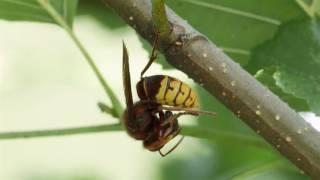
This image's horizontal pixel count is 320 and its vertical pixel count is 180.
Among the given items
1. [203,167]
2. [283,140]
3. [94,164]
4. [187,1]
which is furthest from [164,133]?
[94,164]

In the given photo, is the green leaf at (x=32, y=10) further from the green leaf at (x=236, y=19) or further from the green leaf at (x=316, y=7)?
the green leaf at (x=316, y=7)

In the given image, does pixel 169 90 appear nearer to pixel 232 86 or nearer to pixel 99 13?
pixel 232 86

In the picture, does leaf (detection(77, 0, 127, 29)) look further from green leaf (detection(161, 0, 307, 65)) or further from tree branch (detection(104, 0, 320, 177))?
tree branch (detection(104, 0, 320, 177))

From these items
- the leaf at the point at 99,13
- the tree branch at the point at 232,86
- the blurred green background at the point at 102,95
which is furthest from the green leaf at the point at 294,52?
the leaf at the point at 99,13

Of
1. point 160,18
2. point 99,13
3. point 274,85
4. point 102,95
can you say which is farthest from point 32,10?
point 102,95

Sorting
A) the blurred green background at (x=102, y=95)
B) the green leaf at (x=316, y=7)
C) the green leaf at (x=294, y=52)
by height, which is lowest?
the blurred green background at (x=102, y=95)

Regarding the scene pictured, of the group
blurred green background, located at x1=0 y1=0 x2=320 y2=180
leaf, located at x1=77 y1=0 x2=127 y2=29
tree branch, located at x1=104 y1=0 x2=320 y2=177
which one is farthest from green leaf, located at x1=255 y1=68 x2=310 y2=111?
leaf, located at x1=77 y1=0 x2=127 y2=29
